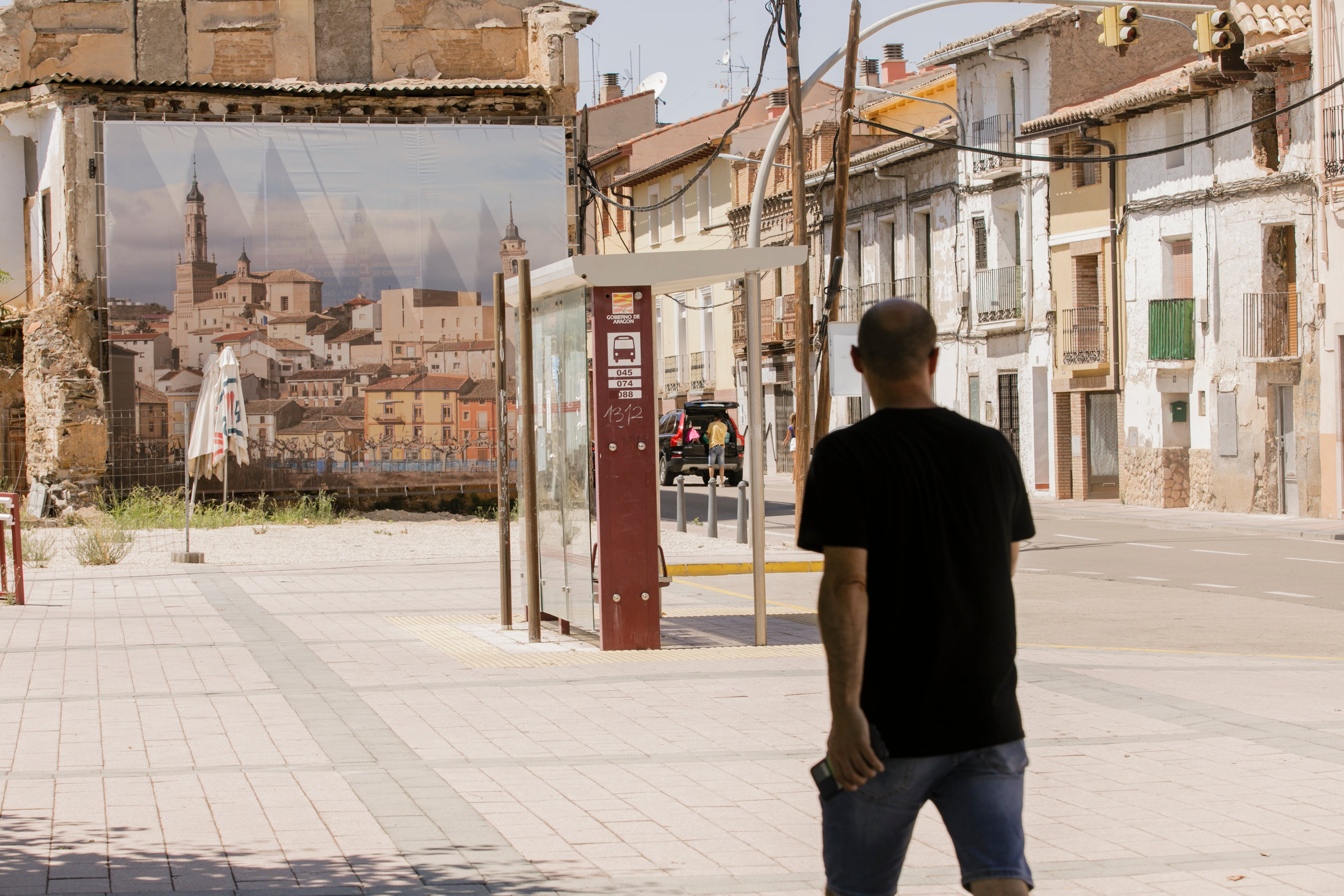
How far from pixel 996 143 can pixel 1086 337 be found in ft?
20.9

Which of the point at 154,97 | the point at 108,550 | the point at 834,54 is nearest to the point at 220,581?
the point at 108,550

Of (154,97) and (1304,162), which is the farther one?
(1304,162)

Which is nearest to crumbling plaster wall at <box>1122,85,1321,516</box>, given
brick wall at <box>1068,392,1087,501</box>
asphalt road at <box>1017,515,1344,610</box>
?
brick wall at <box>1068,392,1087,501</box>

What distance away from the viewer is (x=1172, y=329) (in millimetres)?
32031

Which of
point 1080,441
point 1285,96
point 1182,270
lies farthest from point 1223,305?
point 1080,441

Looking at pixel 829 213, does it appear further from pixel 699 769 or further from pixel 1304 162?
pixel 699 769

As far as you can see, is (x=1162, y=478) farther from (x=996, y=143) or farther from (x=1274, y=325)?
(x=996, y=143)

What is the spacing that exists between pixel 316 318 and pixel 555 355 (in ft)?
50.8

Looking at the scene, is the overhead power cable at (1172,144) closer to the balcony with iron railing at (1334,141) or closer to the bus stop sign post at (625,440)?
the balcony with iron railing at (1334,141)

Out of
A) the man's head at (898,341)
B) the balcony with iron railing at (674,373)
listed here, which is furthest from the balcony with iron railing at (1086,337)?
the man's head at (898,341)

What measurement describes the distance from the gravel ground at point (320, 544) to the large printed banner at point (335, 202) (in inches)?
173

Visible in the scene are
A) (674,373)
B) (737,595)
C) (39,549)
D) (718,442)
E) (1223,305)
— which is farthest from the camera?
(674,373)

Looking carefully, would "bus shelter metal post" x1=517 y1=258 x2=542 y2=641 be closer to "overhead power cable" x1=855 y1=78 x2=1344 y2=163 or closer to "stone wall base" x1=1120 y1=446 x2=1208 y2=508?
"overhead power cable" x1=855 y1=78 x2=1344 y2=163

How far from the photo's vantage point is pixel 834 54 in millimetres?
20266
